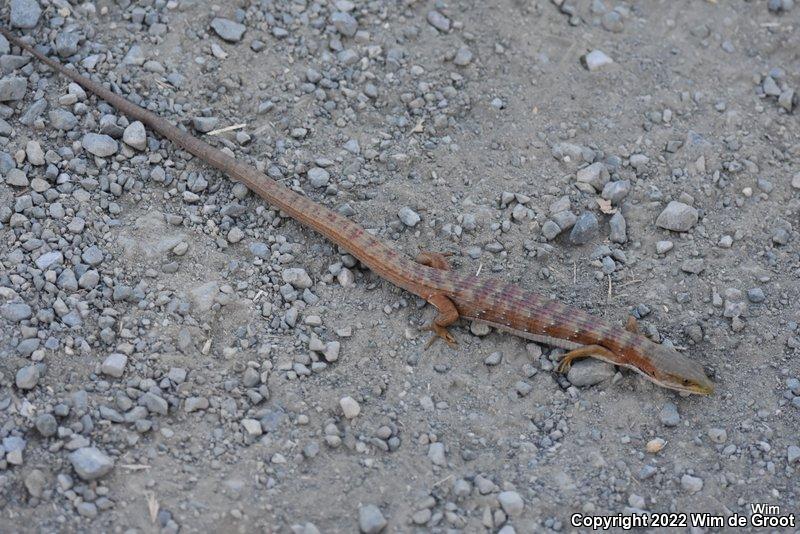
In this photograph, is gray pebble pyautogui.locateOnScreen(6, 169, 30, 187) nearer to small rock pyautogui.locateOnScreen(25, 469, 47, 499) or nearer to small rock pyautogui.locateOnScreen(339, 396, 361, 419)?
A: small rock pyautogui.locateOnScreen(25, 469, 47, 499)

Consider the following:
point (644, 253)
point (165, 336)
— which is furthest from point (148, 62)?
point (644, 253)

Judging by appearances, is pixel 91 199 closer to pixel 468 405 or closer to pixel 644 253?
pixel 468 405

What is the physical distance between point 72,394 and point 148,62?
2.96 meters

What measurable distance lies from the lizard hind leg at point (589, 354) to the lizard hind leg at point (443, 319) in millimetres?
798

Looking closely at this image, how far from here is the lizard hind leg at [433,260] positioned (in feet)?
20.6

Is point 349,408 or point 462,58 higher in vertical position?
point 462,58

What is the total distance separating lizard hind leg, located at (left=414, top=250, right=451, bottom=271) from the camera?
20.6 feet

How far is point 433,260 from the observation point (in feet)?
20.6

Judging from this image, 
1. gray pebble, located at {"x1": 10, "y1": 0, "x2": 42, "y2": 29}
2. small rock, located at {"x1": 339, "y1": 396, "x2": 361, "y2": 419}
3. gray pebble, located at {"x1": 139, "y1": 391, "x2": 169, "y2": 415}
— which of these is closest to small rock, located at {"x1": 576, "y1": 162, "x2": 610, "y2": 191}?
small rock, located at {"x1": 339, "y1": 396, "x2": 361, "y2": 419}

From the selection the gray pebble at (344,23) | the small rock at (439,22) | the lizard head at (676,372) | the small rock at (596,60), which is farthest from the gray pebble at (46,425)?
the small rock at (596,60)

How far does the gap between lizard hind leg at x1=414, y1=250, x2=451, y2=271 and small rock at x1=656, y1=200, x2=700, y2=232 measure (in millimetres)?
1760

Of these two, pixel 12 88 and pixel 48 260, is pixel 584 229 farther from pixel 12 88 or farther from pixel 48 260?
pixel 12 88

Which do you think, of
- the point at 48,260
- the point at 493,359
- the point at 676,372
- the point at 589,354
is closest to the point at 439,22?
the point at 493,359

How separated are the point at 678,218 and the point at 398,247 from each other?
2222 millimetres
